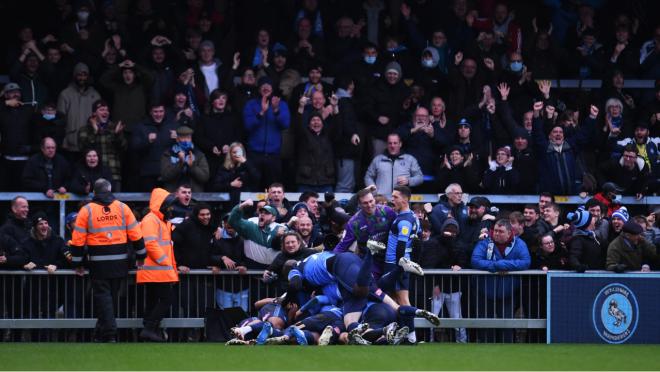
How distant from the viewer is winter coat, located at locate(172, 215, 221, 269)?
17.4m

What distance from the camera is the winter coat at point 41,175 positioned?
19.2 m

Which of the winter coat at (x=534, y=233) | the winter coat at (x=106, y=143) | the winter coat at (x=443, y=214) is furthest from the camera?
the winter coat at (x=106, y=143)

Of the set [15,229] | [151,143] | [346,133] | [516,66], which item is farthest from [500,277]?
[15,229]

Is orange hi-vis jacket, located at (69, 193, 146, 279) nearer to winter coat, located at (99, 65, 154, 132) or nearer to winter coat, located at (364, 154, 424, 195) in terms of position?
winter coat, located at (99, 65, 154, 132)

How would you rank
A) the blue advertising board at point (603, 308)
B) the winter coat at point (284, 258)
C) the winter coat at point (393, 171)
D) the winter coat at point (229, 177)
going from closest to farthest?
the winter coat at point (284, 258) → the blue advertising board at point (603, 308) → the winter coat at point (229, 177) → the winter coat at point (393, 171)

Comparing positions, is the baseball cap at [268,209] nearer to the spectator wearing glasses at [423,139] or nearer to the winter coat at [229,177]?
the winter coat at [229,177]

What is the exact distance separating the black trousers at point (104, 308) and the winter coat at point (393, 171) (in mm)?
4896

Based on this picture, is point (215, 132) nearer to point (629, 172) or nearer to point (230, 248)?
point (230, 248)

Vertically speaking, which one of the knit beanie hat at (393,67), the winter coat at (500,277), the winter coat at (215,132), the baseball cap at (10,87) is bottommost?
the winter coat at (500,277)

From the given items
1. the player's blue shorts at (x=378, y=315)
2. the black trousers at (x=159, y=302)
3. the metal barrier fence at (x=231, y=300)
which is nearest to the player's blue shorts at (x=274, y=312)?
the metal barrier fence at (x=231, y=300)

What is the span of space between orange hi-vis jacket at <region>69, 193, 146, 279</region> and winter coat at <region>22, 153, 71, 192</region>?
280 centimetres

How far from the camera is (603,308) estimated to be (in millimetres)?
17344

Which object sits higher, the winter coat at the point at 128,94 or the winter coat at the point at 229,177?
the winter coat at the point at 128,94

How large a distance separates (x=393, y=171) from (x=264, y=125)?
200 cm
